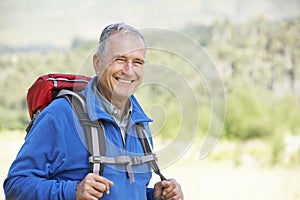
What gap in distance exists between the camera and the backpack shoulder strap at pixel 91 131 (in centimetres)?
157

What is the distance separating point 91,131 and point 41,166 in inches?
6.6

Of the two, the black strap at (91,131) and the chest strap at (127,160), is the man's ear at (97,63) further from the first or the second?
the chest strap at (127,160)

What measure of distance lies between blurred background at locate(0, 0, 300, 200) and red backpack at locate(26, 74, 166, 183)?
15.9 ft

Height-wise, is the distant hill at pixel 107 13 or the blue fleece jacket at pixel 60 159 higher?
the distant hill at pixel 107 13

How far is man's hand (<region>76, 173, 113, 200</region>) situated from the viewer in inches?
58.1

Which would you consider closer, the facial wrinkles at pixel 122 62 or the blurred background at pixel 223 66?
the facial wrinkles at pixel 122 62

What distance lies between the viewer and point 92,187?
148 cm

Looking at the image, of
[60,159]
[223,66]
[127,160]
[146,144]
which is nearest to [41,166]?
[60,159]

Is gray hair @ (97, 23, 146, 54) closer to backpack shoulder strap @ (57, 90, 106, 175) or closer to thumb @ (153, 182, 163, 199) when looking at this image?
backpack shoulder strap @ (57, 90, 106, 175)

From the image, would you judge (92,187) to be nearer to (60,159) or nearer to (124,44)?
(60,159)

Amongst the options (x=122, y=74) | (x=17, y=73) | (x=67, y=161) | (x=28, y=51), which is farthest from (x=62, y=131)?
(x=28, y=51)

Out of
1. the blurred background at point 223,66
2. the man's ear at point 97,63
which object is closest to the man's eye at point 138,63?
the man's ear at point 97,63

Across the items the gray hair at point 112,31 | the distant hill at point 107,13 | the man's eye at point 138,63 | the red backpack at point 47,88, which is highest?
the distant hill at point 107,13

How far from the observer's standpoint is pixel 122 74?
1688 mm
